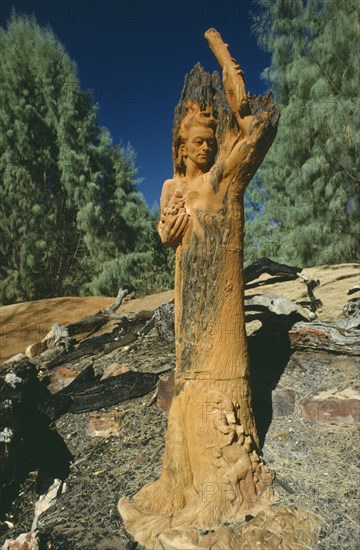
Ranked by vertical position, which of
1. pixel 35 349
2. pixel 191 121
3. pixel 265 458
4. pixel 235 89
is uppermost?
pixel 235 89

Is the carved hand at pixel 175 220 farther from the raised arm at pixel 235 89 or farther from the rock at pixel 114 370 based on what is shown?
the rock at pixel 114 370

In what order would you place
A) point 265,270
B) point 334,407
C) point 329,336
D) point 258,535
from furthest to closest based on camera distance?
1. point 265,270
2. point 329,336
3. point 334,407
4. point 258,535

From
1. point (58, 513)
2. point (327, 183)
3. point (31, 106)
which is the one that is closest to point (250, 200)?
point (327, 183)

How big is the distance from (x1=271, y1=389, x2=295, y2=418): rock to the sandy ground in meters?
2.23

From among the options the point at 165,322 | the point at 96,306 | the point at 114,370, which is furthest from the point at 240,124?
the point at 96,306

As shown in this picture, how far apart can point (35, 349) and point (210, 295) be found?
16.4 feet

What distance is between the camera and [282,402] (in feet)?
10.4

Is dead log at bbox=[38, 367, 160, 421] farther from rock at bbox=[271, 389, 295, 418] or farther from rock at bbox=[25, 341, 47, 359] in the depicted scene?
rock at bbox=[25, 341, 47, 359]

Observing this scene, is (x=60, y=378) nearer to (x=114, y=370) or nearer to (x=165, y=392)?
(x=114, y=370)

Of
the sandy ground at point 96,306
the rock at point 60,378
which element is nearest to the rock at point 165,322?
the rock at point 60,378

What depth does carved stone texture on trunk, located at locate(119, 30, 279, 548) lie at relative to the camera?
225cm

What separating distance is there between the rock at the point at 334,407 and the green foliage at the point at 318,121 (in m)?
8.43

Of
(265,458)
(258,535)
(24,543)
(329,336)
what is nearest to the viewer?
(258,535)

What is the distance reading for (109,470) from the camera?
3.01 metres
